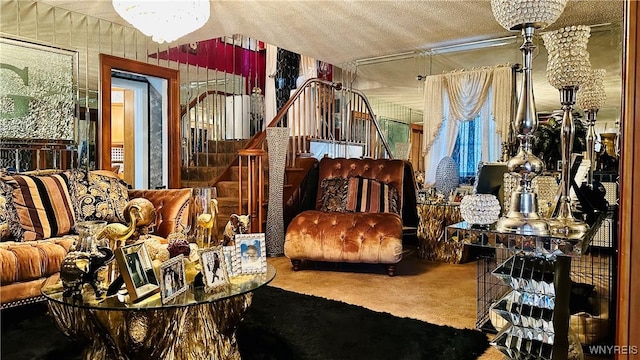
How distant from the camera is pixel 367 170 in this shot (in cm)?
470

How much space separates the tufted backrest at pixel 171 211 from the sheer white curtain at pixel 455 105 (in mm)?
3592

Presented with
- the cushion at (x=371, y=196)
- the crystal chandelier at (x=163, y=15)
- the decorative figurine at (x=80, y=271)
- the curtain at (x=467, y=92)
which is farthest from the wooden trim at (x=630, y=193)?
the curtain at (x=467, y=92)

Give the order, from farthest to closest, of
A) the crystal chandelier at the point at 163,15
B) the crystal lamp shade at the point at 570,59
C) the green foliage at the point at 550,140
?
the crystal chandelier at the point at 163,15 → the green foliage at the point at 550,140 → the crystal lamp shade at the point at 570,59

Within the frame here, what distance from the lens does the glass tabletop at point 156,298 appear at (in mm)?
1559

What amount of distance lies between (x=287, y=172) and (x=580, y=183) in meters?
3.39

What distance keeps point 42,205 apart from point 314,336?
7.19 feet

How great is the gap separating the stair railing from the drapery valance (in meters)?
0.88

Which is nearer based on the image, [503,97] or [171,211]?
[171,211]

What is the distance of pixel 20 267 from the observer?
2635 millimetres

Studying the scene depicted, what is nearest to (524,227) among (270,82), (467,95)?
(467,95)

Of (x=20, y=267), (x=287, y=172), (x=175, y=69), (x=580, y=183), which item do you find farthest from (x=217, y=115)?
(x=580, y=183)

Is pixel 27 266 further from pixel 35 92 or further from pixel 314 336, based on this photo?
pixel 35 92

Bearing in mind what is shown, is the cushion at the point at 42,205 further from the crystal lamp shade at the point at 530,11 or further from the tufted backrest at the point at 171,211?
the crystal lamp shade at the point at 530,11

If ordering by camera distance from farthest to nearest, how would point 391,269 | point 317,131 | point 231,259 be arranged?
point 317,131 < point 391,269 < point 231,259
